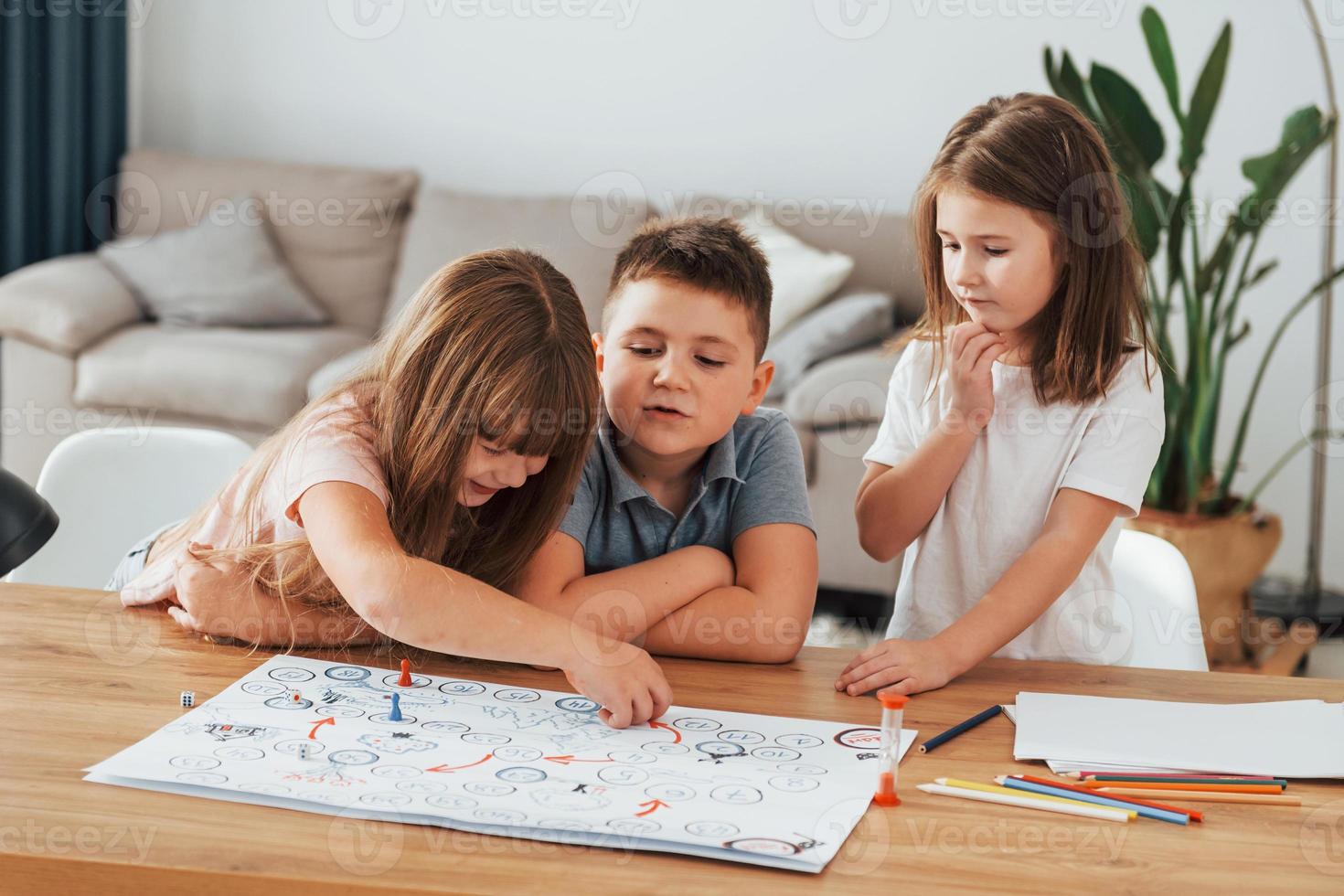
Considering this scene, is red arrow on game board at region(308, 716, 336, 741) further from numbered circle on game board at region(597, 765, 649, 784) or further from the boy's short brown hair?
the boy's short brown hair

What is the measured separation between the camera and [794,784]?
2.92 feet

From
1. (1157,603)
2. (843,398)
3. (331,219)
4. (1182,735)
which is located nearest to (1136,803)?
(1182,735)

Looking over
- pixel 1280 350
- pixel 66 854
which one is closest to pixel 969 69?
pixel 1280 350

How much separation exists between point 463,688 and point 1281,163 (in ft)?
7.18

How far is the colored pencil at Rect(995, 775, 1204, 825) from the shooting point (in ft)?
2.82

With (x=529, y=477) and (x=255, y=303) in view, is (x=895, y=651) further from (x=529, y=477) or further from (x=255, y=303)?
(x=255, y=303)

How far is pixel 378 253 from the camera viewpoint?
3.89 metres

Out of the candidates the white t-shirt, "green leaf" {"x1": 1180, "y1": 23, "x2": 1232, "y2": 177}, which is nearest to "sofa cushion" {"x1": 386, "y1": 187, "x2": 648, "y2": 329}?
"green leaf" {"x1": 1180, "y1": 23, "x2": 1232, "y2": 177}

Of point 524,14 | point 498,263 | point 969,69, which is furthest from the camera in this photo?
point 524,14

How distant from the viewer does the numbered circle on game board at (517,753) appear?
911 millimetres

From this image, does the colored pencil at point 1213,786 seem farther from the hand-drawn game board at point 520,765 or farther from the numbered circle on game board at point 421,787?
the numbered circle on game board at point 421,787

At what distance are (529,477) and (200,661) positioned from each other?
339mm

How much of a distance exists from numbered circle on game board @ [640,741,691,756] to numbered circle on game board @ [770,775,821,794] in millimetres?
78

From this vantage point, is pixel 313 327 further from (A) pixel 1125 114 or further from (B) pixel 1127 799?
(B) pixel 1127 799
